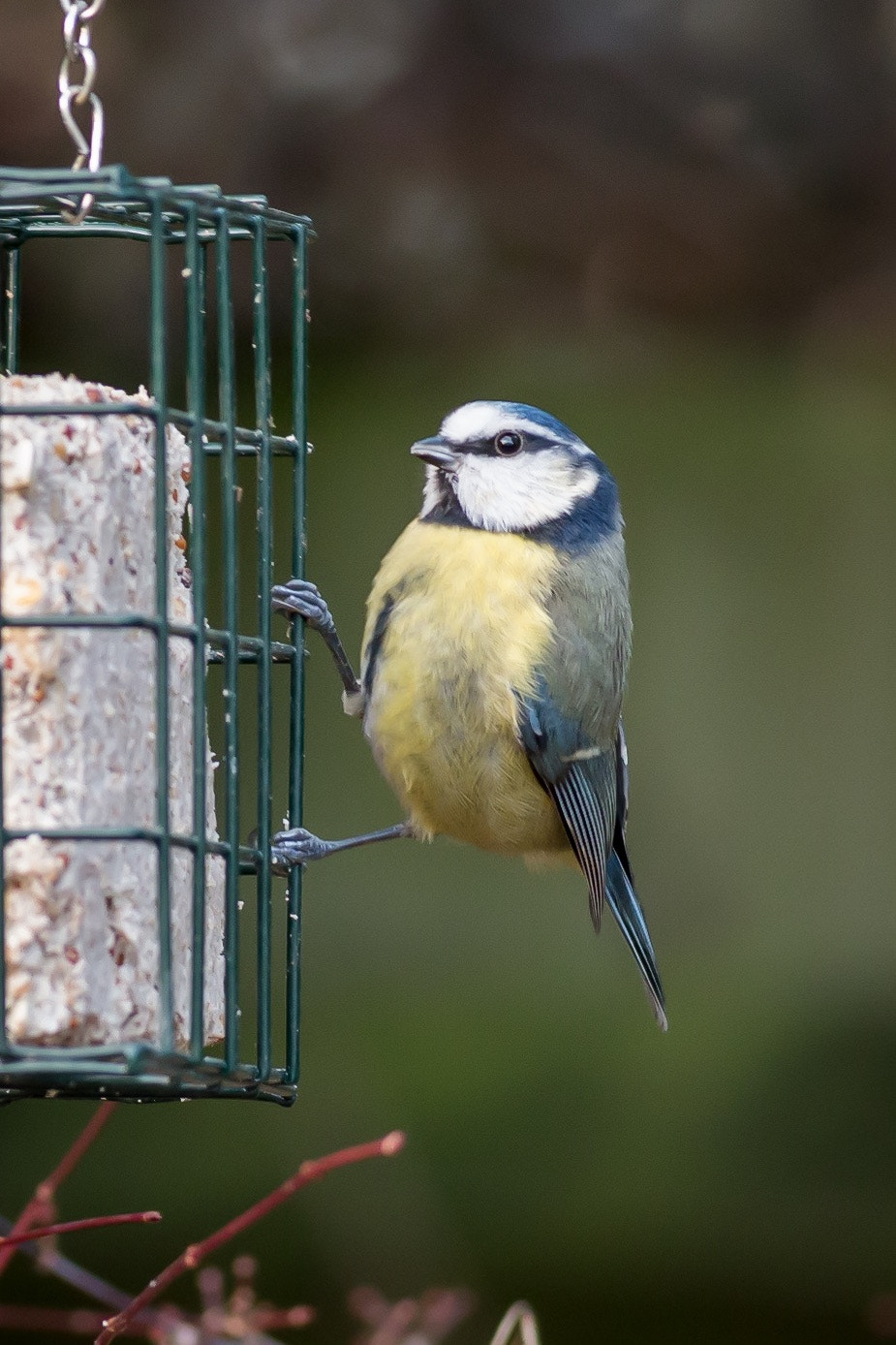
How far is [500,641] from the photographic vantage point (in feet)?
11.2

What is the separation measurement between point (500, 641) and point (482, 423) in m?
0.41

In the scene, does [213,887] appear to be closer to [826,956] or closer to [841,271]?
[826,956]

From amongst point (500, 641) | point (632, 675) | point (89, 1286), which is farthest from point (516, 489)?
point (89, 1286)

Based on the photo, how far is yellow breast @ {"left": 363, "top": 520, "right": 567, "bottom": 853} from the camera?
11.1 ft

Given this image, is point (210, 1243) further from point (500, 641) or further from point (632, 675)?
point (632, 675)

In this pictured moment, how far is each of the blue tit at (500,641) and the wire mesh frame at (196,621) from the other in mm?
280

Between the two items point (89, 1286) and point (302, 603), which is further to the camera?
point (302, 603)

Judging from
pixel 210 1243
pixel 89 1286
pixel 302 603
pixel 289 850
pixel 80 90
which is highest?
pixel 80 90

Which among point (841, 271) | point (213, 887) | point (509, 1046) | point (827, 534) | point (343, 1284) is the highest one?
point (841, 271)

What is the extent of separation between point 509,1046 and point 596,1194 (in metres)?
0.39

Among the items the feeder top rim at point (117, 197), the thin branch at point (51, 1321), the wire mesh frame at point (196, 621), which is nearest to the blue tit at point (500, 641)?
the wire mesh frame at point (196, 621)

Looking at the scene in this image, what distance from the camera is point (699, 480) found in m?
4.69

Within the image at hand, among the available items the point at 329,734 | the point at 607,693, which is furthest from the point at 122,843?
the point at 329,734

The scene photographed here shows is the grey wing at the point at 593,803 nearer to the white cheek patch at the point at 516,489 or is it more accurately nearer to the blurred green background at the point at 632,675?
the white cheek patch at the point at 516,489
